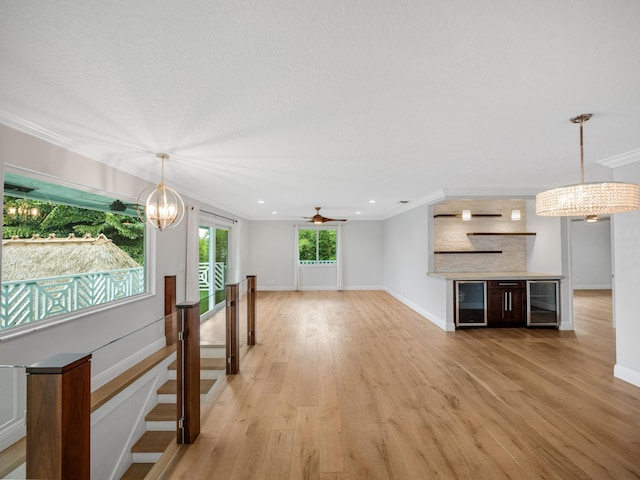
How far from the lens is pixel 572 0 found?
1.24 m

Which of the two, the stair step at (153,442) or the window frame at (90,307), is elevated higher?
the window frame at (90,307)

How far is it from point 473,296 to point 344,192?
3009 millimetres

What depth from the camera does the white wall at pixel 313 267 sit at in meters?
10.3

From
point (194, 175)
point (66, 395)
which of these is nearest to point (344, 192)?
point (194, 175)

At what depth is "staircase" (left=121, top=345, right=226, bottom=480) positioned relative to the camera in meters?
2.42

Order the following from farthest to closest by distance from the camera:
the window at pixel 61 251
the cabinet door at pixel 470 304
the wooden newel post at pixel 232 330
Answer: the cabinet door at pixel 470 304, the wooden newel post at pixel 232 330, the window at pixel 61 251

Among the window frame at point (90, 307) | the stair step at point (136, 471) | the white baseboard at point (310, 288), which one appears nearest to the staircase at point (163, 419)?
the stair step at point (136, 471)

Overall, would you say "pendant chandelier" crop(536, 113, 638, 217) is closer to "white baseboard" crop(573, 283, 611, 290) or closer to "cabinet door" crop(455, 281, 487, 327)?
"cabinet door" crop(455, 281, 487, 327)

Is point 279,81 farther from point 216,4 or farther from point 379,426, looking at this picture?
point 379,426

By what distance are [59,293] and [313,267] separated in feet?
25.2

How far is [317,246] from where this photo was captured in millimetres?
10414

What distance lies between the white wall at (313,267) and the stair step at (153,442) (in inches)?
293

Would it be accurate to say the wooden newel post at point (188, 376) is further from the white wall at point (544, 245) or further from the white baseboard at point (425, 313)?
the white wall at point (544, 245)

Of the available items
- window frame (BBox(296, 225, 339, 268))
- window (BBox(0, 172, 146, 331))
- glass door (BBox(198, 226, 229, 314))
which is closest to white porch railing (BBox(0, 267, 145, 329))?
window (BBox(0, 172, 146, 331))
